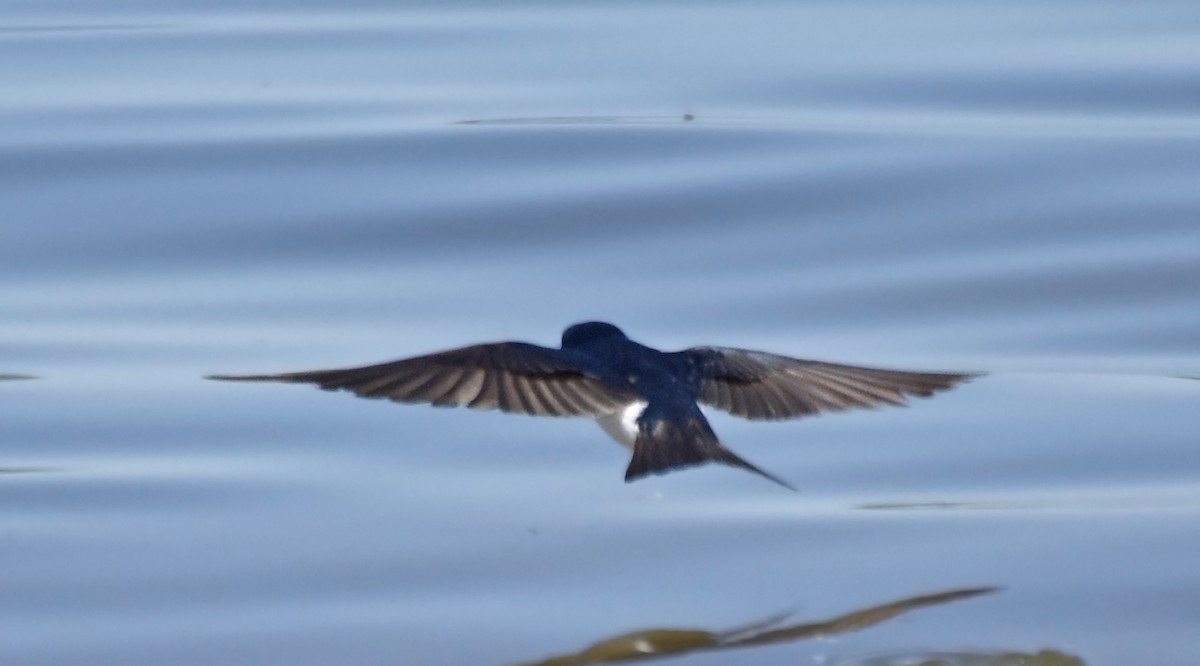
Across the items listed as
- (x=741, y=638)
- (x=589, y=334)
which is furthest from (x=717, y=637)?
(x=589, y=334)

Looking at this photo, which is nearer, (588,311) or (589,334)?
(589,334)

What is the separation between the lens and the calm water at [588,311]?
13.4ft

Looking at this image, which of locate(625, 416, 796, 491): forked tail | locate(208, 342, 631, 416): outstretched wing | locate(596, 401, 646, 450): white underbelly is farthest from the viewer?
locate(596, 401, 646, 450): white underbelly

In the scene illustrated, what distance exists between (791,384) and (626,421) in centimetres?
44

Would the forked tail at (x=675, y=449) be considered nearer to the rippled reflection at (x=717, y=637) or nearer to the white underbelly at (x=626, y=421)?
the white underbelly at (x=626, y=421)

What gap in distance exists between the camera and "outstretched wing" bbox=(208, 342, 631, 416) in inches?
150

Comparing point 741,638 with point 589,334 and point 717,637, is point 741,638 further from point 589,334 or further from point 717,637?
point 589,334

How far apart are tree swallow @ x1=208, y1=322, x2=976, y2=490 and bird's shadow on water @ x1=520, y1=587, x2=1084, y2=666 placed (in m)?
0.33

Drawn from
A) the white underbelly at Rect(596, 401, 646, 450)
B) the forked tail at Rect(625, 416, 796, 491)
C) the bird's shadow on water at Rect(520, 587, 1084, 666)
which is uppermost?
the white underbelly at Rect(596, 401, 646, 450)

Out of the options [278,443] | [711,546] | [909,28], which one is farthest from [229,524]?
[909,28]

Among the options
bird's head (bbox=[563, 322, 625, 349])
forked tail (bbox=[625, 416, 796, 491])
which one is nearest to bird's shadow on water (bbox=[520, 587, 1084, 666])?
forked tail (bbox=[625, 416, 796, 491])

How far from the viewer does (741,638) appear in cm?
385

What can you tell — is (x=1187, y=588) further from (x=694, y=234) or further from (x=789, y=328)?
(x=694, y=234)

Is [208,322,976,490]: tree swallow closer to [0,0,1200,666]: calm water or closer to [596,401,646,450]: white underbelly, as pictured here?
[596,401,646,450]: white underbelly
